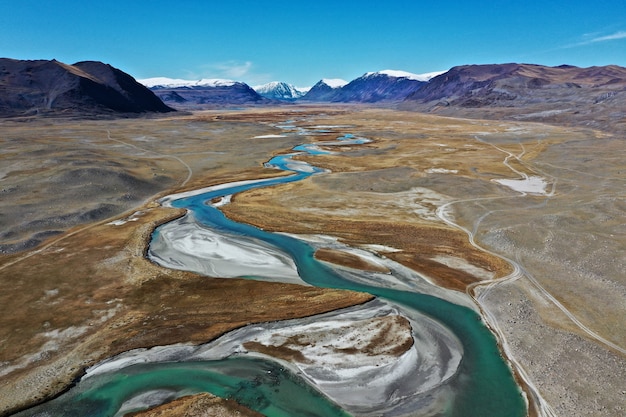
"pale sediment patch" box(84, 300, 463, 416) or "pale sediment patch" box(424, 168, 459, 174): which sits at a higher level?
"pale sediment patch" box(424, 168, 459, 174)

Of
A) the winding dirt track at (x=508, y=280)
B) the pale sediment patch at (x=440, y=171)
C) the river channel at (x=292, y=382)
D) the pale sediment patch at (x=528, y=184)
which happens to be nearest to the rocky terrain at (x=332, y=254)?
the winding dirt track at (x=508, y=280)

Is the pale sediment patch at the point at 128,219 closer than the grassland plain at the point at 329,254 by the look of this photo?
No

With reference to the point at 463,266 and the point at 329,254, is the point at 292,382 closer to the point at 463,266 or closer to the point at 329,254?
the point at 329,254

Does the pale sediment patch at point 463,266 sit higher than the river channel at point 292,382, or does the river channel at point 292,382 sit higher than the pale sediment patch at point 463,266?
the pale sediment patch at point 463,266

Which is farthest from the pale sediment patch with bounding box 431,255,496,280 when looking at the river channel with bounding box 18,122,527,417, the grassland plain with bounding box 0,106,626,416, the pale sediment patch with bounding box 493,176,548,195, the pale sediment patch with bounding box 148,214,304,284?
the pale sediment patch with bounding box 493,176,548,195

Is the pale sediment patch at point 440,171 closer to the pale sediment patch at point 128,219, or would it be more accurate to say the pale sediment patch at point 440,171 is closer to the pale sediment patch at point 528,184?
the pale sediment patch at point 528,184

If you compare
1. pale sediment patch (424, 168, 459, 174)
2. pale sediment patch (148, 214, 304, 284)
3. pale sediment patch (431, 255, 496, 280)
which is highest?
pale sediment patch (424, 168, 459, 174)

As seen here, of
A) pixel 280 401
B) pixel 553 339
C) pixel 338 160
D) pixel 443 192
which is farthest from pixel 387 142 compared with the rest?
pixel 280 401

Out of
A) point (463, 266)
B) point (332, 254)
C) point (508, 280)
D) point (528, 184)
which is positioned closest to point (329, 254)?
point (332, 254)

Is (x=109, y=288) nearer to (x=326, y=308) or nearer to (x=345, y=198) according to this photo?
(x=326, y=308)

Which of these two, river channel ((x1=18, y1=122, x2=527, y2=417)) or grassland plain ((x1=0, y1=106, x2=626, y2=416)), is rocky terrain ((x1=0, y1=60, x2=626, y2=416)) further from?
river channel ((x1=18, y1=122, x2=527, y2=417))
